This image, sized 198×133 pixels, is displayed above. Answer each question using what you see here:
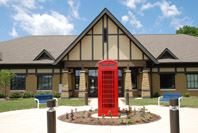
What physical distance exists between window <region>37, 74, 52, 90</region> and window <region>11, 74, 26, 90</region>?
173 cm

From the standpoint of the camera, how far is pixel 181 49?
34625mm

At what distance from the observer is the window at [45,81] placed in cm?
3253

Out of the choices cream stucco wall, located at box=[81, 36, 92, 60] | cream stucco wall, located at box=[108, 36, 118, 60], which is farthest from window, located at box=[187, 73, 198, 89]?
cream stucco wall, located at box=[81, 36, 92, 60]

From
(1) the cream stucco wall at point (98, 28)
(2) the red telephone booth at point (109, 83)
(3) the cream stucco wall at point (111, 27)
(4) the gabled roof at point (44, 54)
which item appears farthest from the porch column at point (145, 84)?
(2) the red telephone booth at point (109, 83)

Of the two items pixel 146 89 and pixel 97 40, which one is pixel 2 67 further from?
pixel 146 89

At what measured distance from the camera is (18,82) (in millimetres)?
32781

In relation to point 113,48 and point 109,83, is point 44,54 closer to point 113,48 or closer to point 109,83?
point 113,48

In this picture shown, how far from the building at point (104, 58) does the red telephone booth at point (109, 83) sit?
1506cm

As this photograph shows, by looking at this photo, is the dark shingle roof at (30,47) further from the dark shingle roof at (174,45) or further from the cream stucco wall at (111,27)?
the dark shingle roof at (174,45)

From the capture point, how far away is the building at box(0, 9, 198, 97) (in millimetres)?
29672

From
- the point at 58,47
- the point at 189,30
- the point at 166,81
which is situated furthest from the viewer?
the point at 189,30

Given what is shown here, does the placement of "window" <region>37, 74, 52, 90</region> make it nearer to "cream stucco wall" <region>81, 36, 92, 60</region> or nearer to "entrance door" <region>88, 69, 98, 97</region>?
"entrance door" <region>88, 69, 98, 97</region>

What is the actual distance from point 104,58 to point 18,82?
10.1 m

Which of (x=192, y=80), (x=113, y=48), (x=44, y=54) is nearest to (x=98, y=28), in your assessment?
(x=113, y=48)
